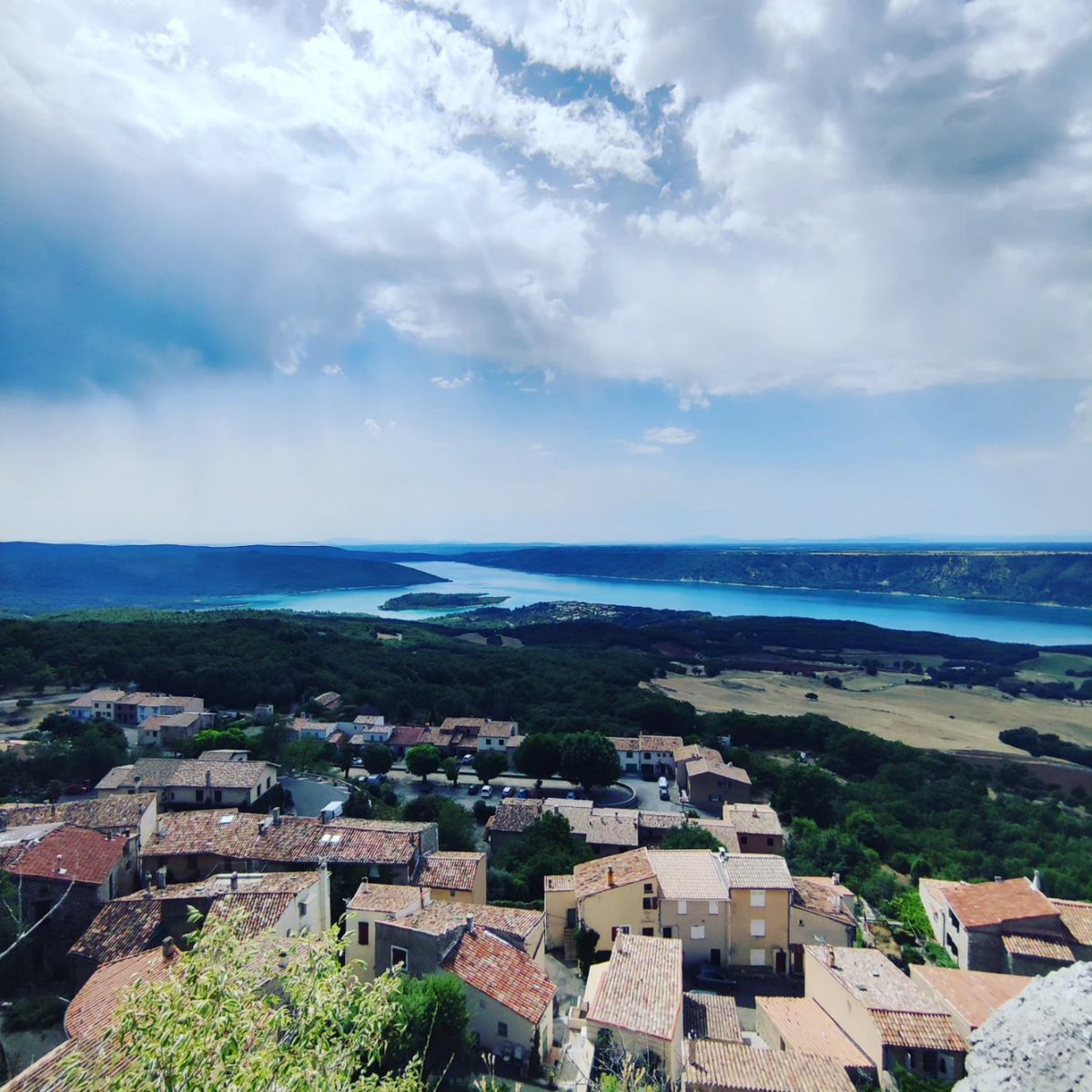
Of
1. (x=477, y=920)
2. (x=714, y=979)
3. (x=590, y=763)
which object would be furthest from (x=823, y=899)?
(x=590, y=763)

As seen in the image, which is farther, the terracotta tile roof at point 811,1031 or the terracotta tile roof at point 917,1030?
the terracotta tile roof at point 811,1031

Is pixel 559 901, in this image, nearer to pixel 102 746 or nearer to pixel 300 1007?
pixel 300 1007

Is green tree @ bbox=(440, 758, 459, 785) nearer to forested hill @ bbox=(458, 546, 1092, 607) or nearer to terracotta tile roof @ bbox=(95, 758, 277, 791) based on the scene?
terracotta tile roof @ bbox=(95, 758, 277, 791)

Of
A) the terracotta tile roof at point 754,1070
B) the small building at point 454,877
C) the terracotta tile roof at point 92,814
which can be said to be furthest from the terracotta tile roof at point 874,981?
the terracotta tile roof at point 92,814

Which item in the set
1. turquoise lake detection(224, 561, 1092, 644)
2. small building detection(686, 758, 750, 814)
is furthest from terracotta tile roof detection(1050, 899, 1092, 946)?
turquoise lake detection(224, 561, 1092, 644)

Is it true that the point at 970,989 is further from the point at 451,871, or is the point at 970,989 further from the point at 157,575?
the point at 157,575

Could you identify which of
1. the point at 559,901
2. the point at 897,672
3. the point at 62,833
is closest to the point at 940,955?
the point at 559,901

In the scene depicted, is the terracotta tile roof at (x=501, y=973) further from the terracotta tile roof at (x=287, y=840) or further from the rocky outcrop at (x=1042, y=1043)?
the rocky outcrop at (x=1042, y=1043)
